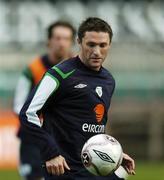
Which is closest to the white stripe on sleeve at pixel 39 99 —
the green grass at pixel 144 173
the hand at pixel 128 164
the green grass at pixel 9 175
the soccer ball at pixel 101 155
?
the soccer ball at pixel 101 155

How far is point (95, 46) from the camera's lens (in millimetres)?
7918

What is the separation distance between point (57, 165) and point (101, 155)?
0.39 metres

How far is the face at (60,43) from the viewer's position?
11336mm

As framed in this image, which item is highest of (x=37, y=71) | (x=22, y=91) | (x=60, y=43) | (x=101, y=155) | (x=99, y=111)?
(x=99, y=111)

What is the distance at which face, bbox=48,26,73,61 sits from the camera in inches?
446

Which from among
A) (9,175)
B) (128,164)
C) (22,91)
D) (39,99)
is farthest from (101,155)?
(9,175)

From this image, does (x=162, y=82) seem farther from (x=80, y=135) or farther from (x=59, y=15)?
(x=80, y=135)

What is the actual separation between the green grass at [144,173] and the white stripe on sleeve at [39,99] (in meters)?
9.42

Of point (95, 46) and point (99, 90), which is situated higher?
point (95, 46)

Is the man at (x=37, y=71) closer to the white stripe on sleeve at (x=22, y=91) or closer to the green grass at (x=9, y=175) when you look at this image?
the white stripe on sleeve at (x=22, y=91)

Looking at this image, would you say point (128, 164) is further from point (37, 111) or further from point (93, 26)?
point (93, 26)

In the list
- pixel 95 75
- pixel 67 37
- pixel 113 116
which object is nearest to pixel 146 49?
pixel 113 116

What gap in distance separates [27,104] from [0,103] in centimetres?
1600

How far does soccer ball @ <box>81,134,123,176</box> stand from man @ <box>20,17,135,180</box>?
0.26m
